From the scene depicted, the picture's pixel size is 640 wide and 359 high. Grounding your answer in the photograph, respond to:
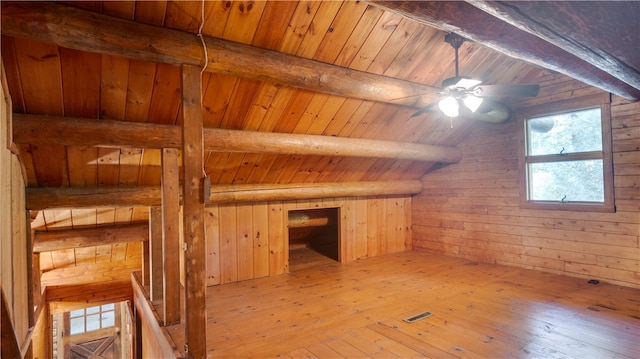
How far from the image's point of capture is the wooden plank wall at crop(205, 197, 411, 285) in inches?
163

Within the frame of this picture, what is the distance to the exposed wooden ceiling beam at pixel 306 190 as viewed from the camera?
4.02 meters

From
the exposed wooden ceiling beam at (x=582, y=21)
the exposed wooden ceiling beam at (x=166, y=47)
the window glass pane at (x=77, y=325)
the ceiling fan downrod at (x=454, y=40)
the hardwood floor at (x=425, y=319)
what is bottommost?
the window glass pane at (x=77, y=325)

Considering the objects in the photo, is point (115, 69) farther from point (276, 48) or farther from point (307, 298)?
point (307, 298)

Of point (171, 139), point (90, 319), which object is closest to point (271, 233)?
point (171, 139)

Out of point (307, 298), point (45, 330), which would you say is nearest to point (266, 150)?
point (307, 298)

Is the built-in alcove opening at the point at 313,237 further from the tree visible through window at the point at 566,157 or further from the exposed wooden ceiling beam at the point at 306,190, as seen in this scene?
the tree visible through window at the point at 566,157

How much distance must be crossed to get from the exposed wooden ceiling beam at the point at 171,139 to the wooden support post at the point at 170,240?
0.85 ft

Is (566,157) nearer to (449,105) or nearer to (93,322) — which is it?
(449,105)

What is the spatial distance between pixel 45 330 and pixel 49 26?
210 inches

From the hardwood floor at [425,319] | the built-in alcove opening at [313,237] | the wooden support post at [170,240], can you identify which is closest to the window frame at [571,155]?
the hardwood floor at [425,319]

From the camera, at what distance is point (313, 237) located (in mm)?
6250

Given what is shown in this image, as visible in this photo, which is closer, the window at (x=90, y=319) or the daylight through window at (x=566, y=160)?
the daylight through window at (x=566, y=160)

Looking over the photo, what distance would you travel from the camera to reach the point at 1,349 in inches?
42.5

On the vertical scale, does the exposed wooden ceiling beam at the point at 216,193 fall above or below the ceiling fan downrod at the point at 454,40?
below
